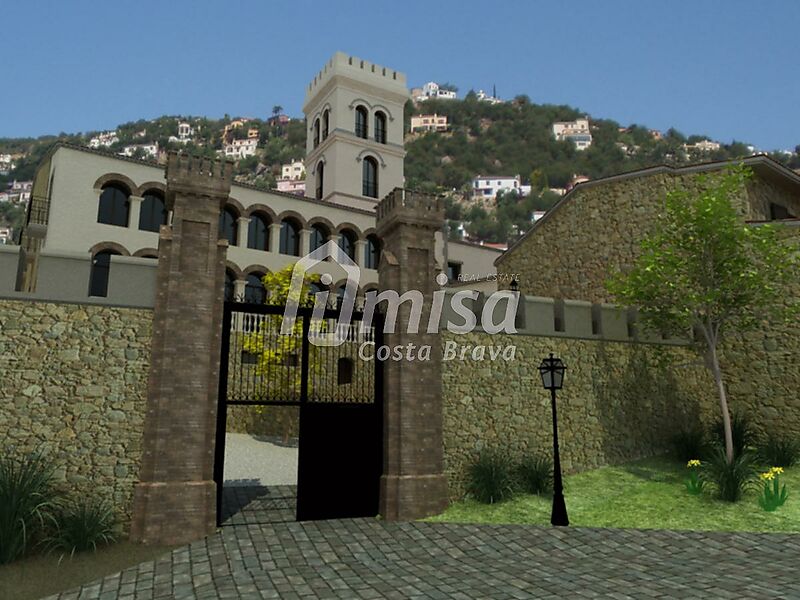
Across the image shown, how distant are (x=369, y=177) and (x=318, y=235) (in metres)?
9.56

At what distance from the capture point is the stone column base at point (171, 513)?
10758 millimetres

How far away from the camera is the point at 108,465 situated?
1104cm

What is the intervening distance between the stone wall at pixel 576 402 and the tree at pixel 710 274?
1802mm

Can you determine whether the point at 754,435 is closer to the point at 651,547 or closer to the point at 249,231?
the point at 651,547

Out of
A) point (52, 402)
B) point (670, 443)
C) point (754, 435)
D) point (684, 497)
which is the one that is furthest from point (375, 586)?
point (754, 435)

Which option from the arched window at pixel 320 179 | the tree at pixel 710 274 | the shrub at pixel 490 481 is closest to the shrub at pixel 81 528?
the shrub at pixel 490 481

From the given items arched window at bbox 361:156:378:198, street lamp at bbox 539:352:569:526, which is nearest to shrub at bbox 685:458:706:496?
street lamp at bbox 539:352:569:526

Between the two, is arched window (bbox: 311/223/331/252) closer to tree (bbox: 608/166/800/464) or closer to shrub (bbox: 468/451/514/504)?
tree (bbox: 608/166/800/464)

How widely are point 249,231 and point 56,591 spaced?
25.0 metres

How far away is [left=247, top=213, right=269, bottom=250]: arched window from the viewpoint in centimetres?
3209

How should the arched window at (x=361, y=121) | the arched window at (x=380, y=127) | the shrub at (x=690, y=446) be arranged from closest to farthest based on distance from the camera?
1. the shrub at (x=690, y=446)
2. the arched window at (x=361, y=121)
3. the arched window at (x=380, y=127)

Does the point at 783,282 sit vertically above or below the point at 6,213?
below

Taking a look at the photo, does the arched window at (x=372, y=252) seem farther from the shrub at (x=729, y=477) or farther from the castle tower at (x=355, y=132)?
the shrub at (x=729, y=477)

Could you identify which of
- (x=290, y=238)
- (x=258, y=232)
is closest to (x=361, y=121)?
(x=290, y=238)
